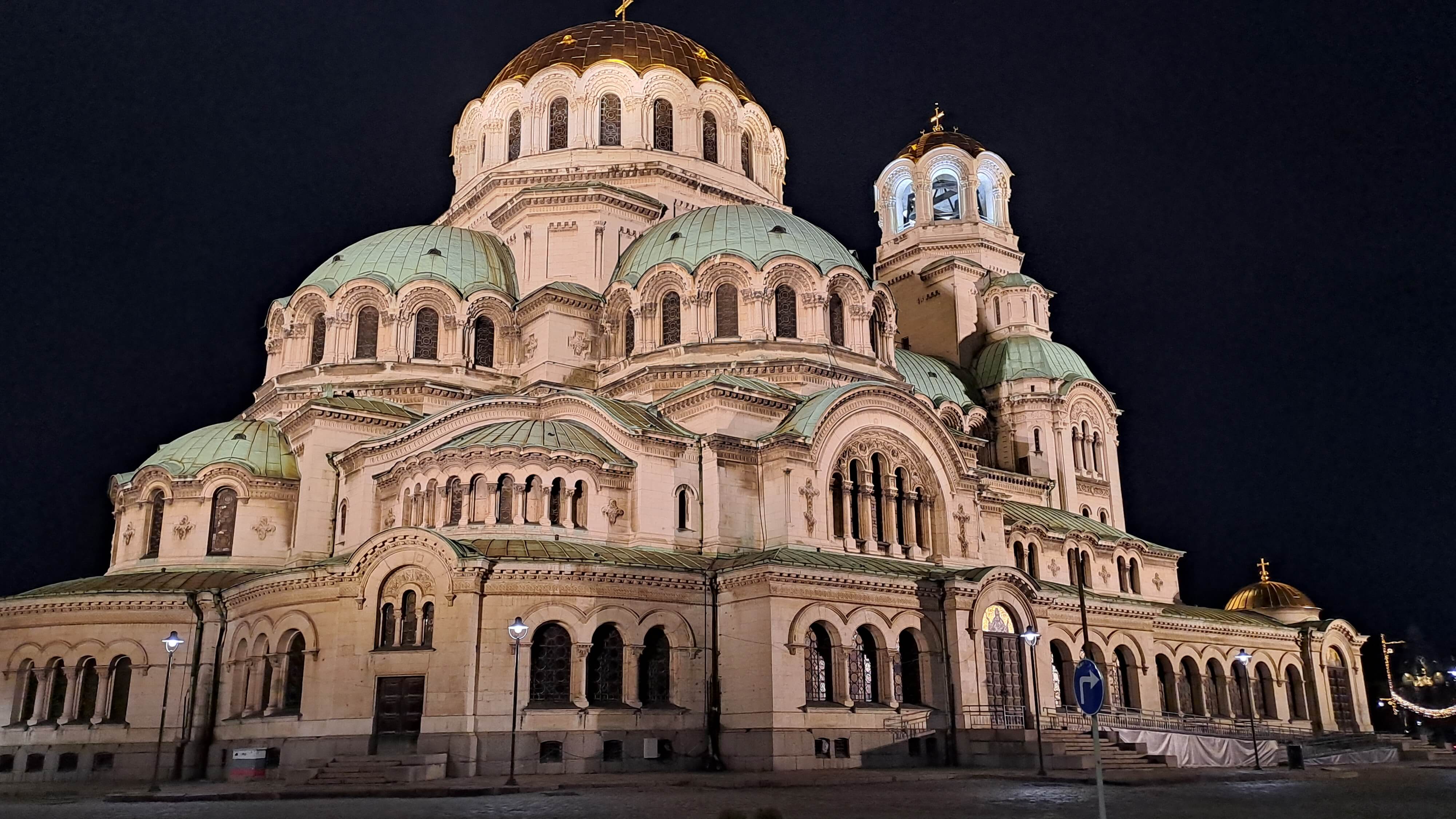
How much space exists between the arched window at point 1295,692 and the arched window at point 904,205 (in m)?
23.5

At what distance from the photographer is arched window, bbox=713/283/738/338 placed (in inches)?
1400

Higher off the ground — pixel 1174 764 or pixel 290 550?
pixel 290 550

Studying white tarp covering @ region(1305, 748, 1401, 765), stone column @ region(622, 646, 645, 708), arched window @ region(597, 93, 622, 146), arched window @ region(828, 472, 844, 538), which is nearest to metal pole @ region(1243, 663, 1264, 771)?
white tarp covering @ region(1305, 748, 1401, 765)

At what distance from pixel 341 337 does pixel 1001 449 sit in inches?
956

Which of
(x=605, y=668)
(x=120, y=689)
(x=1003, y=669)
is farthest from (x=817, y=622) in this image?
(x=120, y=689)

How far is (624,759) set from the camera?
27.1 m

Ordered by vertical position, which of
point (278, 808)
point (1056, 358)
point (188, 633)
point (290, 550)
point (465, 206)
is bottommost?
point (278, 808)

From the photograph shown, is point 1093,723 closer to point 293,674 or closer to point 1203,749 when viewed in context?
point 1203,749

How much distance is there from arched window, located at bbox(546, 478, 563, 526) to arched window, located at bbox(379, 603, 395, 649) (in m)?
4.27

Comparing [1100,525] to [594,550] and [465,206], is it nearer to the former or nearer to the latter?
[594,550]

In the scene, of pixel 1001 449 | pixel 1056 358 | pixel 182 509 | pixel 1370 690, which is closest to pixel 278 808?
pixel 182 509

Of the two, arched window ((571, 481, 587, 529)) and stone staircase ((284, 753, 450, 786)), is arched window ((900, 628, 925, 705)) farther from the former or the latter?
stone staircase ((284, 753, 450, 786))

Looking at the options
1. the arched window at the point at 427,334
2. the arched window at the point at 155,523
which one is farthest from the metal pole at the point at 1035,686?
the arched window at the point at 155,523

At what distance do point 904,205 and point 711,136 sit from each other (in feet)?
39.4
